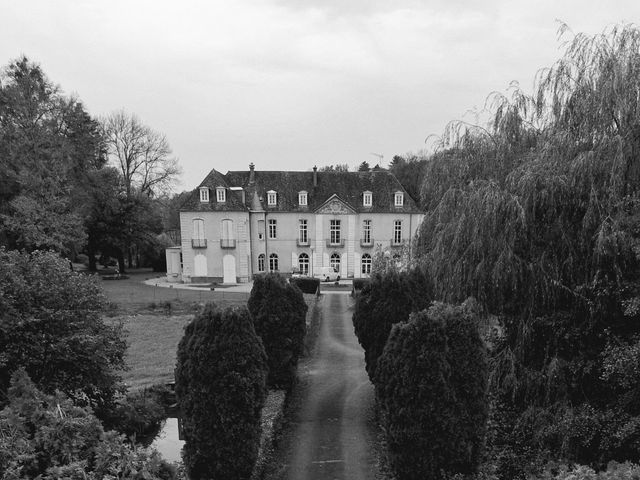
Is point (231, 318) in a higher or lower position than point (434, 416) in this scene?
higher

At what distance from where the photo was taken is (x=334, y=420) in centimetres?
1235

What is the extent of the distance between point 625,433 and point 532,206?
14.8ft

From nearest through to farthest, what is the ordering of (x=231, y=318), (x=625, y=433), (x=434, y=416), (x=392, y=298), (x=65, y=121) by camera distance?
1. (x=625, y=433)
2. (x=434, y=416)
3. (x=231, y=318)
4. (x=392, y=298)
5. (x=65, y=121)

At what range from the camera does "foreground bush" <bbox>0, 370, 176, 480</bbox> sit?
4.29 meters

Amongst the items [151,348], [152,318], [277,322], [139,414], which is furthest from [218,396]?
[152,318]

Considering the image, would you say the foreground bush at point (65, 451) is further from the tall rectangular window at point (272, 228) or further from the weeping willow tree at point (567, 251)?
the tall rectangular window at point (272, 228)

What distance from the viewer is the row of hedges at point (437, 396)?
7711mm

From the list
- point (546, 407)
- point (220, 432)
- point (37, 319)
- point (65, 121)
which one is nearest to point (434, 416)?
point (546, 407)

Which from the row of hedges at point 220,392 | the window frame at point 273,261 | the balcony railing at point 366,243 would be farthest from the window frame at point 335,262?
the row of hedges at point 220,392

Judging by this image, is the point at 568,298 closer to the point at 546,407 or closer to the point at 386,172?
the point at 546,407

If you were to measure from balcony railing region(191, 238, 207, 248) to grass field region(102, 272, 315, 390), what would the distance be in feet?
16.2

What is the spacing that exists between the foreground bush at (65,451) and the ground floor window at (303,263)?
34.9 meters

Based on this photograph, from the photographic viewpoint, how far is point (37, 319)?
998 centimetres

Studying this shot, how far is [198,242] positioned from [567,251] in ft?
113
